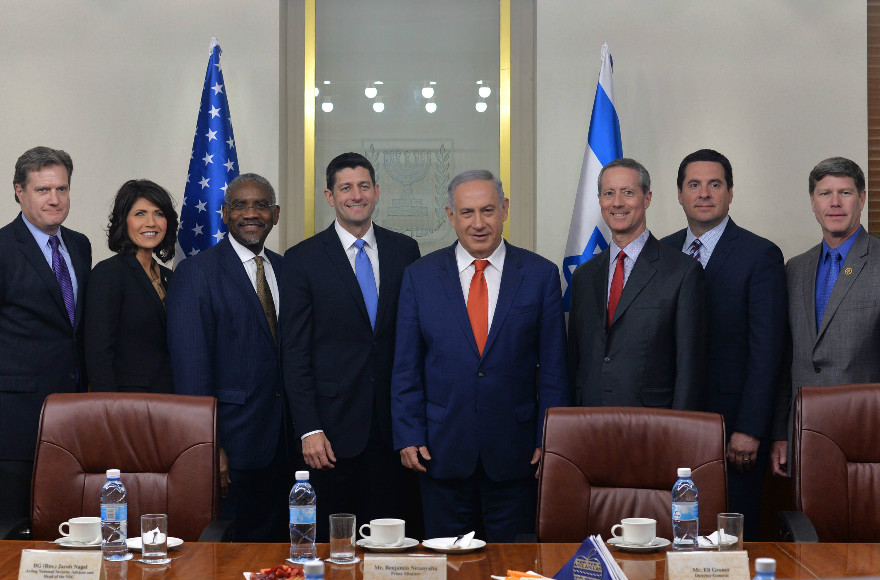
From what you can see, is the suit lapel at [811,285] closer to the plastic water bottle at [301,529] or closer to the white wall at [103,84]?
the plastic water bottle at [301,529]

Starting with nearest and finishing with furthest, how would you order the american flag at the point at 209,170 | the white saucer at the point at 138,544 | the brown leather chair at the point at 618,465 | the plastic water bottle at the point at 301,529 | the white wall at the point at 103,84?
the plastic water bottle at the point at 301,529
the white saucer at the point at 138,544
the brown leather chair at the point at 618,465
the american flag at the point at 209,170
the white wall at the point at 103,84

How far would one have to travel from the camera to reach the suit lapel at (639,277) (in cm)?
355

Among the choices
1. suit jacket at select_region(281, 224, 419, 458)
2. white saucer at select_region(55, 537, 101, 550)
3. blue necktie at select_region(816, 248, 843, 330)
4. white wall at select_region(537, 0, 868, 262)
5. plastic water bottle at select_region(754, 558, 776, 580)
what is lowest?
white saucer at select_region(55, 537, 101, 550)

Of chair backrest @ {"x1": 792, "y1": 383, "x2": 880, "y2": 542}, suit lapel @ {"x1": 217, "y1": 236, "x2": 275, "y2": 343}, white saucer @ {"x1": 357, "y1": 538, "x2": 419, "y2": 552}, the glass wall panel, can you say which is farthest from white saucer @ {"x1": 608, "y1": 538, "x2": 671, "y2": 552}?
the glass wall panel

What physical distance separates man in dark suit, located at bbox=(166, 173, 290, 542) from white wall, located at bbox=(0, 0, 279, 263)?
1446mm

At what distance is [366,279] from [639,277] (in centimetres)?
107

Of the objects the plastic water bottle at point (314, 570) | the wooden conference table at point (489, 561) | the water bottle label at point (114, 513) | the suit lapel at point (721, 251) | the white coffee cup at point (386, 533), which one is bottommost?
the wooden conference table at point (489, 561)

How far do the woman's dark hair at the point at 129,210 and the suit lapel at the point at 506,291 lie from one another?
4.71 feet

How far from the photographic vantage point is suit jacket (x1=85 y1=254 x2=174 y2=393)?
12.1 feet

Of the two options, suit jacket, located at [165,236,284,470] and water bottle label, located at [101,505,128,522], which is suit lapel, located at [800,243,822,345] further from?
water bottle label, located at [101,505,128,522]

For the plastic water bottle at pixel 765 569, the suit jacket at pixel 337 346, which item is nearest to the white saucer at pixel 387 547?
the plastic water bottle at pixel 765 569

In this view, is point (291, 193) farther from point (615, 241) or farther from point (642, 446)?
point (642, 446)

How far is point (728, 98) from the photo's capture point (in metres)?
5.02

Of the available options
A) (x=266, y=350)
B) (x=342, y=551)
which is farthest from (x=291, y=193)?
(x=342, y=551)
